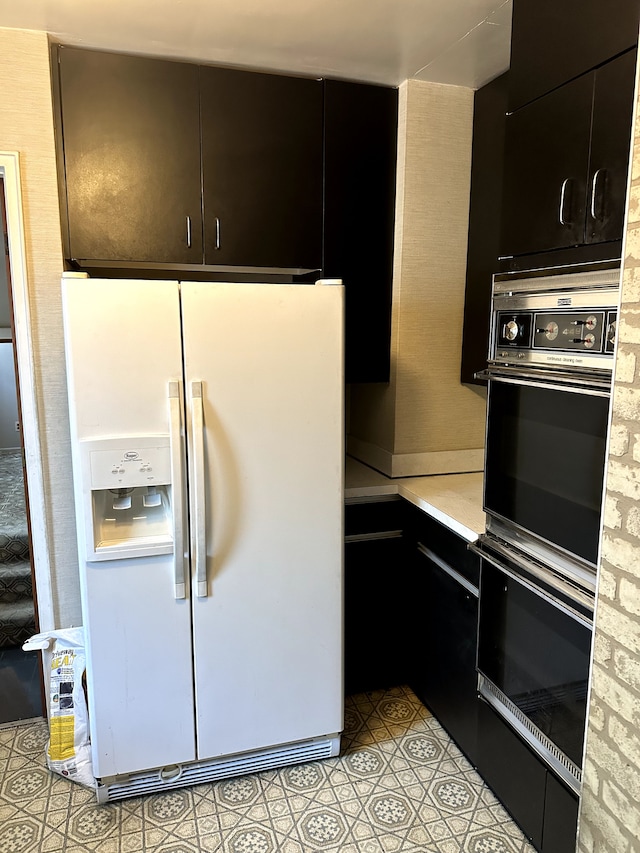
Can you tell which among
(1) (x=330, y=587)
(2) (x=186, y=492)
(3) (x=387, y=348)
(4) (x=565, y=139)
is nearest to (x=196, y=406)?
(2) (x=186, y=492)

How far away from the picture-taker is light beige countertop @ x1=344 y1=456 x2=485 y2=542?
2.06 m

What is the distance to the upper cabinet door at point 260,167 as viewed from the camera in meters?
2.19

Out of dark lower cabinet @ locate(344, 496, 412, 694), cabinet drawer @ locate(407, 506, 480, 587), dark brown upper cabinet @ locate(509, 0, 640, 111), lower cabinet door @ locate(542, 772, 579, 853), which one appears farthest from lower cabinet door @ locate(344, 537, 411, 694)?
dark brown upper cabinet @ locate(509, 0, 640, 111)

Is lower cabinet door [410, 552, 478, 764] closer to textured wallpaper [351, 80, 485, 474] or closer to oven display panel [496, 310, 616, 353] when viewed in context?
textured wallpaper [351, 80, 485, 474]

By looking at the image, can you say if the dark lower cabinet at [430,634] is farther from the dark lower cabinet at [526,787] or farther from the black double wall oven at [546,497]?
the black double wall oven at [546,497]

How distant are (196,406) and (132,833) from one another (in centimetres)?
133

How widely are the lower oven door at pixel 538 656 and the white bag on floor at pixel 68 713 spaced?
135 cm

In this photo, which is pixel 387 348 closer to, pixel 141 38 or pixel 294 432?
pixel 294 432

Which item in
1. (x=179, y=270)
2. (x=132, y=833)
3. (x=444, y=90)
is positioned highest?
(x=444, y=90)

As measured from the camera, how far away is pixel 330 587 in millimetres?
2082

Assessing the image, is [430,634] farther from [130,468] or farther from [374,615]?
[130,468]

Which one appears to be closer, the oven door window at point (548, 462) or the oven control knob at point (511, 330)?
the oven door window at point (548, 462)

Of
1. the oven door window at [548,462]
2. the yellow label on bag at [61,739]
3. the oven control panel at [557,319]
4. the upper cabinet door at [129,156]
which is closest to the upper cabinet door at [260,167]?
the upper cabinet door at [129,156]

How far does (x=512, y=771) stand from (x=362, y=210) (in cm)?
203
